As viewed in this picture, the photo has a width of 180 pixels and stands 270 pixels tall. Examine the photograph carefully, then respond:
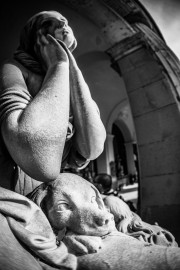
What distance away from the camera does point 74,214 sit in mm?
771

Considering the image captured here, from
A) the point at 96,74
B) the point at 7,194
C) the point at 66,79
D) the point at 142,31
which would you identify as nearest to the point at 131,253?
the point at 7,194

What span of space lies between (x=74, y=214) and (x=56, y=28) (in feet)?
2.81

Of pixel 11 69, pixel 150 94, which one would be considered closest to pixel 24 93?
pixel 11 69

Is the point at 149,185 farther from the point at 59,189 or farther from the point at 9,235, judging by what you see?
the point at 9,235

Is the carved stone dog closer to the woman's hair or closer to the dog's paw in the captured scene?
the dog's paw

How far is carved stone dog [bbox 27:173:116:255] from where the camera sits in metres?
0.73

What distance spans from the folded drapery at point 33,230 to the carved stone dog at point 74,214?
0.05 meters

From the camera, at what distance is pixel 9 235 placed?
0.63m

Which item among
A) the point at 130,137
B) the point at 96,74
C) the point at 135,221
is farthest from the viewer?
the point at 130,137

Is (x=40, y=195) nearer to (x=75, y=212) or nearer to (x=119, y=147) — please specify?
(x=75, y=212)

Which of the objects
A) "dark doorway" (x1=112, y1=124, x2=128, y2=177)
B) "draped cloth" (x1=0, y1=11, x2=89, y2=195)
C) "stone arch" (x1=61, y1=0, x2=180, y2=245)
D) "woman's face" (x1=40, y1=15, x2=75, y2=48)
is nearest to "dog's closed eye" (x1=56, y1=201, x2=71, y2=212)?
"draped cloth" (x1=0, y1=11, x2=89, y2=195)

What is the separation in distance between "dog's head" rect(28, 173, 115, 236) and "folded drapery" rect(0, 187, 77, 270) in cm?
7

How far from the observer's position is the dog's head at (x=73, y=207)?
0.76 m

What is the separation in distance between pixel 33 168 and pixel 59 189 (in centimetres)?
13
